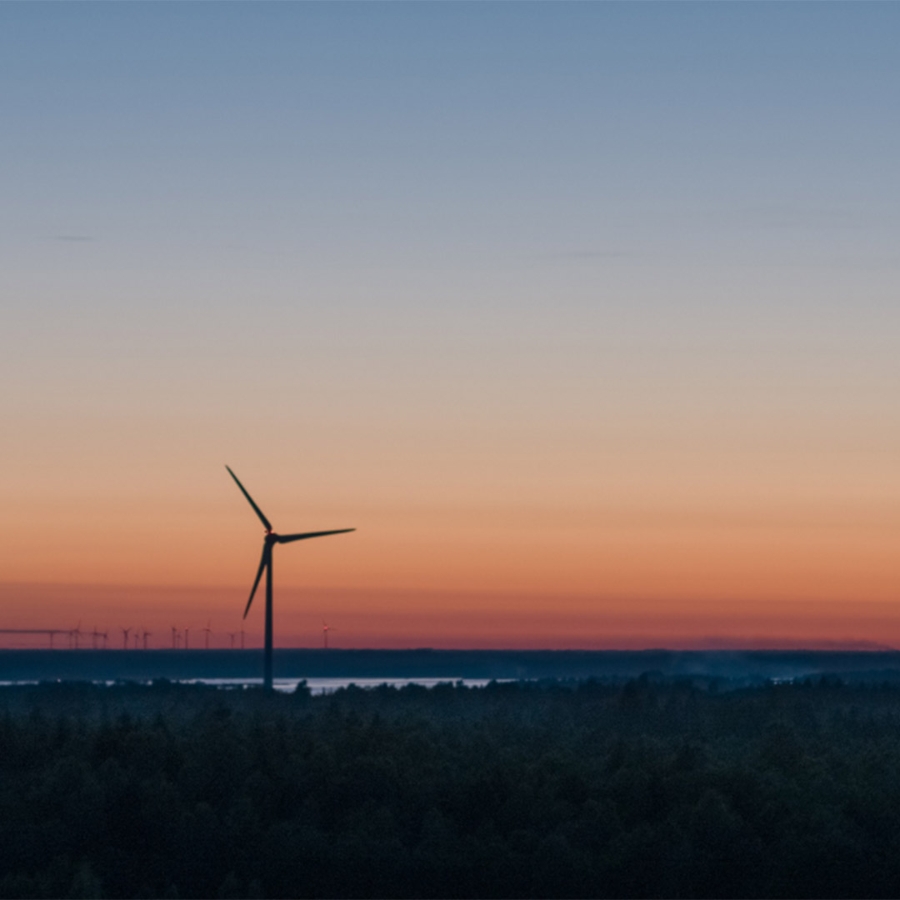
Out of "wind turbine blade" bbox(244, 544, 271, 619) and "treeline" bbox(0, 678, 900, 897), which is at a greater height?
"wind turbine blade" bbox(244, 544, 271, 619)

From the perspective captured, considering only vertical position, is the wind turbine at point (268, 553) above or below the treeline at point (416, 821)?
above

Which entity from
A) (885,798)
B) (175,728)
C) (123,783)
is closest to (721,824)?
(885,798)

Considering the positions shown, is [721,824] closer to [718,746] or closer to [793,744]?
[793,744]

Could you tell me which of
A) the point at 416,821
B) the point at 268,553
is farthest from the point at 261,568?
the point at 416,821

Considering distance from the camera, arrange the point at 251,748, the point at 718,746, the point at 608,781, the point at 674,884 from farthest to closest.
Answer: the point at 718,746 → the point at 251,748 → the point at 608,781 → the point at 674,884

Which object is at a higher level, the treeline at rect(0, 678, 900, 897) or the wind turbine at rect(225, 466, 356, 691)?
the wind turbine at rect(225, 466, 356, 691)

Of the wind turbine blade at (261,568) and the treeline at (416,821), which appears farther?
the wind turbine blade at (261,568)

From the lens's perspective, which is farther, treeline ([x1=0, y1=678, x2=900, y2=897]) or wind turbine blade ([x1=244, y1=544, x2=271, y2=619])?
wind turbine blade ([x1=244, y1=544, x2=271, y2=619])

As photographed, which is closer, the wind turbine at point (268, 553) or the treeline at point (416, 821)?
the treeline at point (416, 821)
